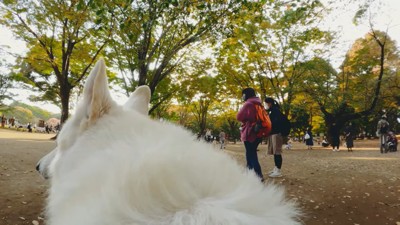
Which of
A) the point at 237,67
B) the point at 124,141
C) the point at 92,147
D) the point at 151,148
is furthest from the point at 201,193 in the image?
the point at 237,67

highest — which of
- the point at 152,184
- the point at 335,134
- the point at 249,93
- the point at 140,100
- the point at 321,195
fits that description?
the point at 249,93

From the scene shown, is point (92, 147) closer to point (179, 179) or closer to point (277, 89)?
point (179, 179)

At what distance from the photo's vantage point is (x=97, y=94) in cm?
118

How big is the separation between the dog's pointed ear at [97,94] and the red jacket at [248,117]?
4521mm

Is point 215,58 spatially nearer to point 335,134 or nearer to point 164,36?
point 164,36

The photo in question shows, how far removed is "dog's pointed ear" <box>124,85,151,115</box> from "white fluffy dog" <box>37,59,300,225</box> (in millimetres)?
438

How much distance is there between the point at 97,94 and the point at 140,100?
0.57 metres

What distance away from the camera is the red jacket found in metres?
5.61

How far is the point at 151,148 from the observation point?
3.22ft

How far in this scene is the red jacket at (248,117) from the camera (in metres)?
5.61

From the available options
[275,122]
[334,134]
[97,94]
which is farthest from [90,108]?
[334,134]

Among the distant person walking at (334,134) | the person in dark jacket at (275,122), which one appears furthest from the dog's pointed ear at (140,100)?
the distant person walking at (334,134)

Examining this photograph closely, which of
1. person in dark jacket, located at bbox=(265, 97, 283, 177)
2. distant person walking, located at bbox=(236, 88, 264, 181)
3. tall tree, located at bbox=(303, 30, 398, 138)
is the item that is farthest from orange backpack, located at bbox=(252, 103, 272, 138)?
tall tree, located at bbox=(303, 30, 398, 138)

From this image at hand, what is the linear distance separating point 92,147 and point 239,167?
0.61 meters
